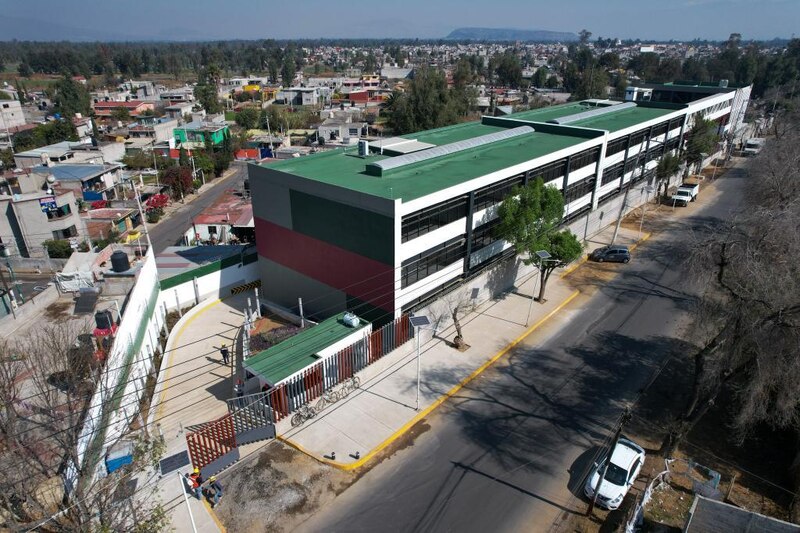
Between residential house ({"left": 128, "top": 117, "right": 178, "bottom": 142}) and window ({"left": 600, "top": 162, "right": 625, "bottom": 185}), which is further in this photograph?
residential house ({"left": 128, "top": 117, "right": 178, "bottom": 142})

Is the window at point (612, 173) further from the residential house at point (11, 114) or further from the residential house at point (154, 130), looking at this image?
the residential house at point (11, 114)

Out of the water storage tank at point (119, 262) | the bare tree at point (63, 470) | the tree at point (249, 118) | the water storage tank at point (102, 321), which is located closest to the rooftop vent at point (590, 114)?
the water storage tank at point (119, 262)

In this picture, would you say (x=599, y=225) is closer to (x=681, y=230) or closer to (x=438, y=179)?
(x=681, y=230)

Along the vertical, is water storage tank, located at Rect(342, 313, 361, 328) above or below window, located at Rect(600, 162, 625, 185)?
below

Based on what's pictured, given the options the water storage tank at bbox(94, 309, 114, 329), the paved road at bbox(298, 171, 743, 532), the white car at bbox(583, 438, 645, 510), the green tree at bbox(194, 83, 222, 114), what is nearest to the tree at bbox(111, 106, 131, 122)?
the green tree at bbox(194, 83, 222, 114)

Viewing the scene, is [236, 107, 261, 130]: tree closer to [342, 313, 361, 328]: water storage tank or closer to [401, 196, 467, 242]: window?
[401, 196, 467, 242]: window
